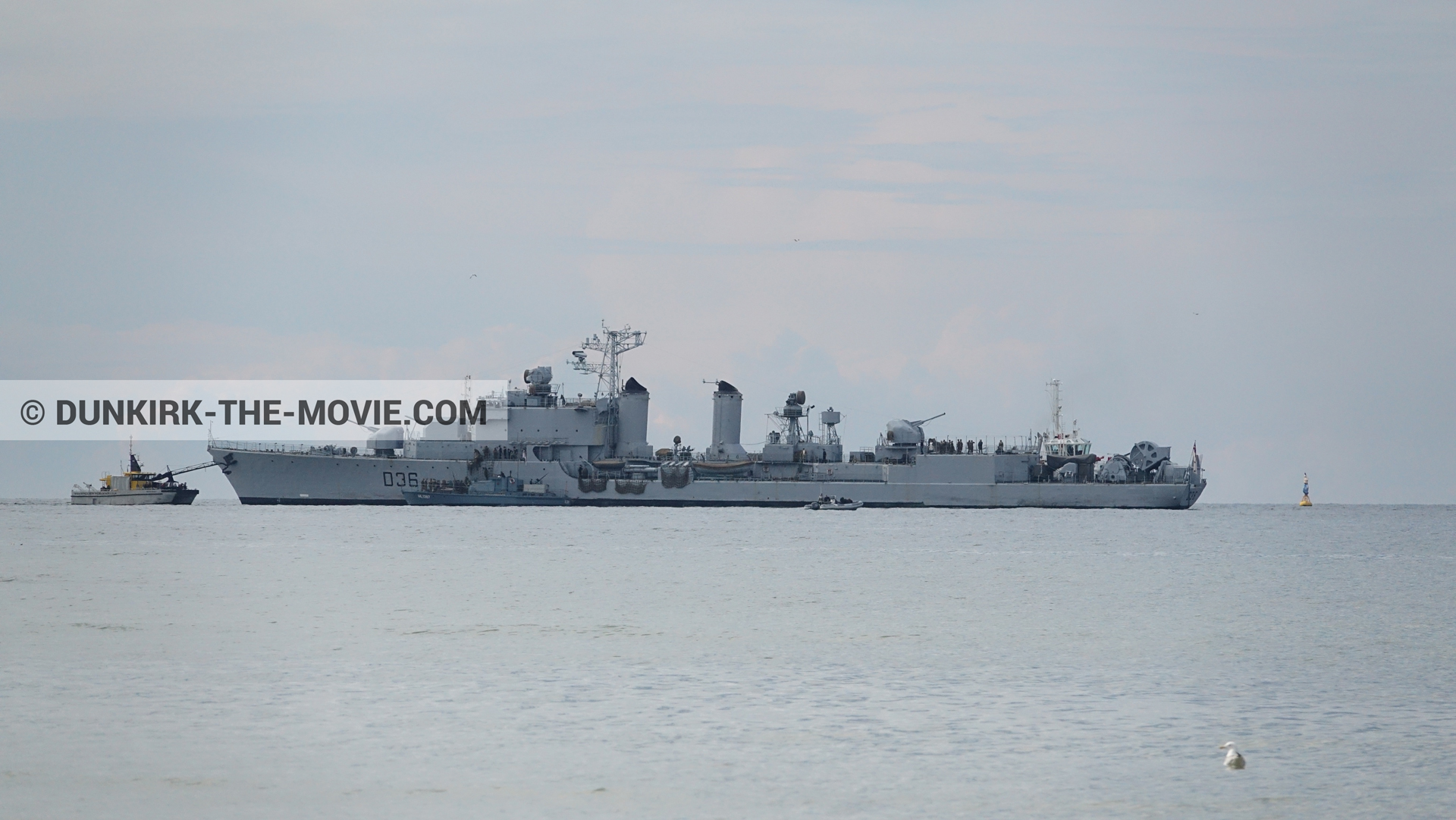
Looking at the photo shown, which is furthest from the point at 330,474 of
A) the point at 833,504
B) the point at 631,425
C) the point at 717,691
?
the point at 717,691

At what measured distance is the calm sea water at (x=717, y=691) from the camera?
41.6 feet

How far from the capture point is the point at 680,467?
Answer: 3258 inches

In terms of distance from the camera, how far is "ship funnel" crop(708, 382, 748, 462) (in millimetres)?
85000

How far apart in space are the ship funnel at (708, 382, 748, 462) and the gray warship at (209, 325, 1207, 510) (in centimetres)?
8

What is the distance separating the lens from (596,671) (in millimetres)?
20203

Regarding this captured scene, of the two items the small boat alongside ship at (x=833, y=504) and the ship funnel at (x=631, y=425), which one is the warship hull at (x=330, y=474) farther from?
the small boat alongside ship at (x=833, y=504)

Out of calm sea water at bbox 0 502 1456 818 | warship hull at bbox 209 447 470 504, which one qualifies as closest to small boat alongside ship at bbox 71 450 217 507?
warship hull at bbox 209 447 470 504

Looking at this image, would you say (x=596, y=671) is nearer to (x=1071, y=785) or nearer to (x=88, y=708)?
(x=88, y=708)

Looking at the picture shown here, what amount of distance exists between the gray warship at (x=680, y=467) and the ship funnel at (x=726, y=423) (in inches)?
3.0

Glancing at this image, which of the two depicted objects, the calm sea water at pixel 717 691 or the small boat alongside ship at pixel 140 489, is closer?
the calm sea water at pixel 717 691

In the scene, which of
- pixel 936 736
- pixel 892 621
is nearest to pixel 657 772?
pixel 936 736

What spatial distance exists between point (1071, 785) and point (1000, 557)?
36.5 m

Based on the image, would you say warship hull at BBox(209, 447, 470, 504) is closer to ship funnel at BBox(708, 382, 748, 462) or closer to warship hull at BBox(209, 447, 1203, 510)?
warship hull at BBox(209, 447, 1203, 510)

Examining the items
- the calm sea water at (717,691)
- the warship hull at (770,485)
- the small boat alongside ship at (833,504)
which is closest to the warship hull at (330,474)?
the warship hull at (770,485)
